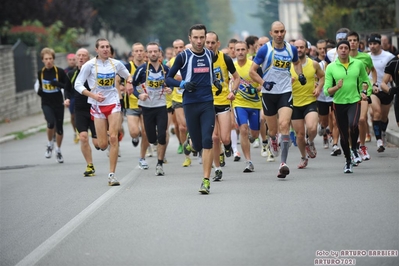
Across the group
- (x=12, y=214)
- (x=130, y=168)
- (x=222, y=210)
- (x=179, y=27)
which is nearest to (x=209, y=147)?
(x=222, y=210)

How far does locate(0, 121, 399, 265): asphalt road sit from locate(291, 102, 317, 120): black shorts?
2.66 feet

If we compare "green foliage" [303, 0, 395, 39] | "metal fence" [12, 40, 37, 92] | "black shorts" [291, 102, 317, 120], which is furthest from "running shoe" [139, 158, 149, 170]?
"metal fence" [12, 40, 37, 92]

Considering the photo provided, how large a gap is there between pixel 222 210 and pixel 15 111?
24.5 metres

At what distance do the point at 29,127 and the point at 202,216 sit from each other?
20.3 m

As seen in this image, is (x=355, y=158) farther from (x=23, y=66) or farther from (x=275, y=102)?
(x=23, y=66)

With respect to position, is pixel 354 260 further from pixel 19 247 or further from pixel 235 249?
pixel 19 247

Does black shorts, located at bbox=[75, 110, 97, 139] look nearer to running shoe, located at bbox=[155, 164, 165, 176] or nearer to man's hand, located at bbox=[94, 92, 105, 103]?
running shoe, located at bbox=[155, 164, 165, 176]

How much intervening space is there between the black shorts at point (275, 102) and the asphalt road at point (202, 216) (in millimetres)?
965

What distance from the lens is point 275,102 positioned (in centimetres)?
1368

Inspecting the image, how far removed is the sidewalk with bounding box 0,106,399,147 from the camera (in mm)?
19891

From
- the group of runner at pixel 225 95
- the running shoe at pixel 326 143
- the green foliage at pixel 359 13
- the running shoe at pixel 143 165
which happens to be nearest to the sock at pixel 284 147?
the group of runner at pixel 225 95

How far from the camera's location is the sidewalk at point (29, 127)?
→ 65.3 feet

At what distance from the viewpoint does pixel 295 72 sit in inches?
595

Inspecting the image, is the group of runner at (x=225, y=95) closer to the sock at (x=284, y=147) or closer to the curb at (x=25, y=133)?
the sock at (x=284, y=147)
